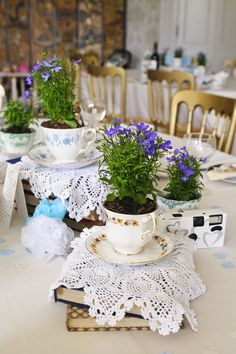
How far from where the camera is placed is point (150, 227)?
741mm

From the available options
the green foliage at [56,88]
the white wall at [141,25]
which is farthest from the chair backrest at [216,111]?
the white wall at [141,25]

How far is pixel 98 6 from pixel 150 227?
5217mm

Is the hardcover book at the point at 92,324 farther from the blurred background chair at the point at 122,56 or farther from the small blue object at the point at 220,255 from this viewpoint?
the blurred background chair at the point at 122,56

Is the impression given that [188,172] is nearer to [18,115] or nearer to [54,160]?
[54,160]

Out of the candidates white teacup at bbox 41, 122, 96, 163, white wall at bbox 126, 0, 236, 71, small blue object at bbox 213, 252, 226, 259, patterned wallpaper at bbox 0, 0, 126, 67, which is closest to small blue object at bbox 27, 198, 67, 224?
white teacup at bbox 41, 122, 96, 163

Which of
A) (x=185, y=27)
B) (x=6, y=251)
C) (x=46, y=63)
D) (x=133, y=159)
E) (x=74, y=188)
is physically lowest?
(x=6, y=251)

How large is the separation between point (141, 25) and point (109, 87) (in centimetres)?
269

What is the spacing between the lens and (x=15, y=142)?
124cm

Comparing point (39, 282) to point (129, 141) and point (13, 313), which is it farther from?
point (129, 141)

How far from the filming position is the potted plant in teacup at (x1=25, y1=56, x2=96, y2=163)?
95cm

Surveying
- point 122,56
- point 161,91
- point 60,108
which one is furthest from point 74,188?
point 122,56

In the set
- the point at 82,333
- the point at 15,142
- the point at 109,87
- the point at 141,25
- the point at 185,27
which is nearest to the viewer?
the point at 82,333

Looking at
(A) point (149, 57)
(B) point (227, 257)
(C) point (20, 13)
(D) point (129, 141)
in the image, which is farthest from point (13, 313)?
(C) point (20, 13)

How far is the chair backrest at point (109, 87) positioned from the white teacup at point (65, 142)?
2.06m
